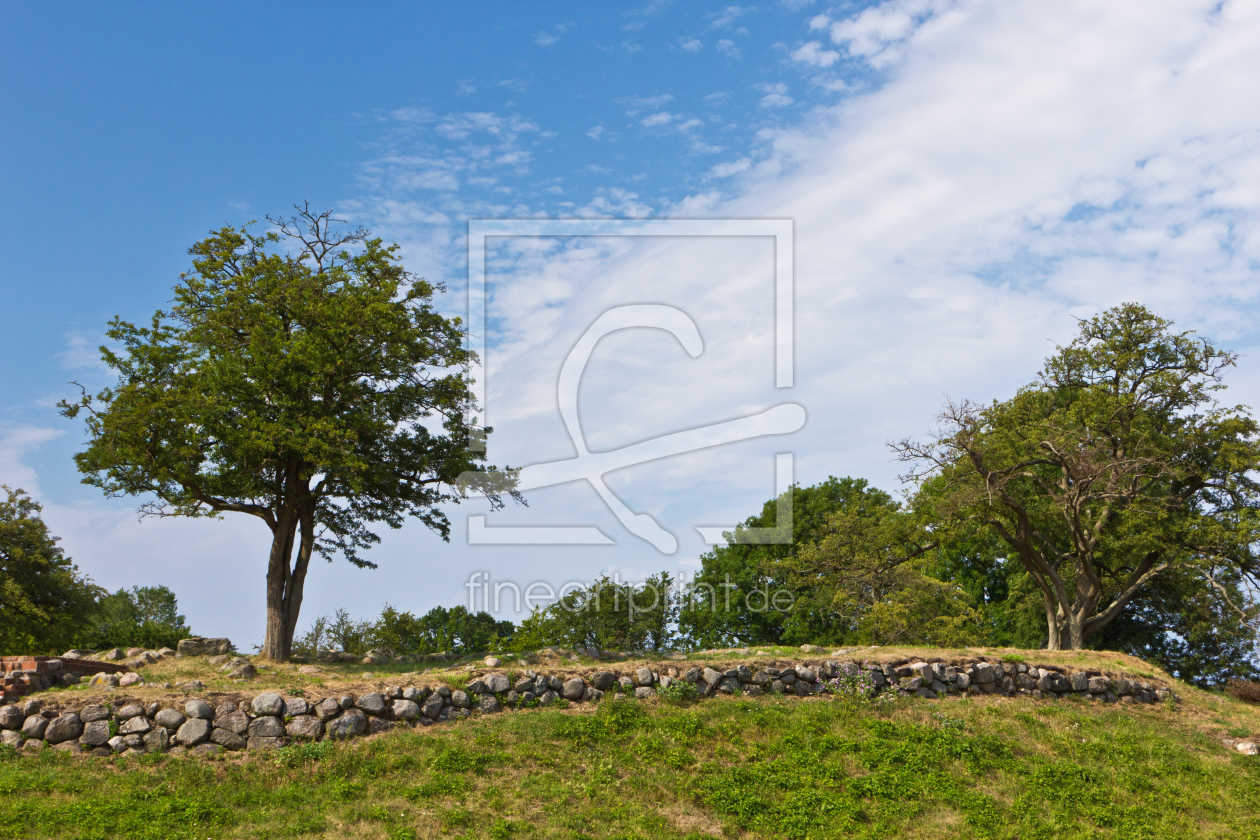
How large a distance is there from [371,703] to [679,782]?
5.16 metres

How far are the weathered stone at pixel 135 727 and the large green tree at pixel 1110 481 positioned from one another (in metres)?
18.8

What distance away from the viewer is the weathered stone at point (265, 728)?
41.6 ft

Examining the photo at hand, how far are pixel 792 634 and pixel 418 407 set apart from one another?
25594 millimetres

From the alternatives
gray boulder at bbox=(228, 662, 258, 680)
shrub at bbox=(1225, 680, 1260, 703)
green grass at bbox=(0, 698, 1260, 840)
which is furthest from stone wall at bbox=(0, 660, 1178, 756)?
shrub at bbox=(1225, 680, 1260, 703)

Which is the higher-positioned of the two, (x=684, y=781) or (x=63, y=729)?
(x=63, y=729)

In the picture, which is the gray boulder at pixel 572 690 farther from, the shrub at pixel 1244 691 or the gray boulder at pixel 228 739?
the shrub at pixel 1244 691

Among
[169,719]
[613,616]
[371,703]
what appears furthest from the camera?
[613,616]

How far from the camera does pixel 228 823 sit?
34.8 feet

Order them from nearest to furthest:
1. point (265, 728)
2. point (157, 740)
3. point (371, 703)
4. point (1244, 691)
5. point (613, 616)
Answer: point (157, 740)
point (265, 728)
point (371, 703)
point (1244, 691)
point (613, 616)

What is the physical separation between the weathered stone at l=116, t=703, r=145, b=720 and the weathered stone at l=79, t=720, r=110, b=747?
205 millimetres

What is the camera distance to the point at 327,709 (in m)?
13.2

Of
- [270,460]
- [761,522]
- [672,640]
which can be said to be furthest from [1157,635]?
[270,460]

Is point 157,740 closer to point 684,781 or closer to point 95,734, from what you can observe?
point 95,734

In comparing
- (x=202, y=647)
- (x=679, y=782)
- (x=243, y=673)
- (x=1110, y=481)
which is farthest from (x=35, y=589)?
(x=1110, y=481)
